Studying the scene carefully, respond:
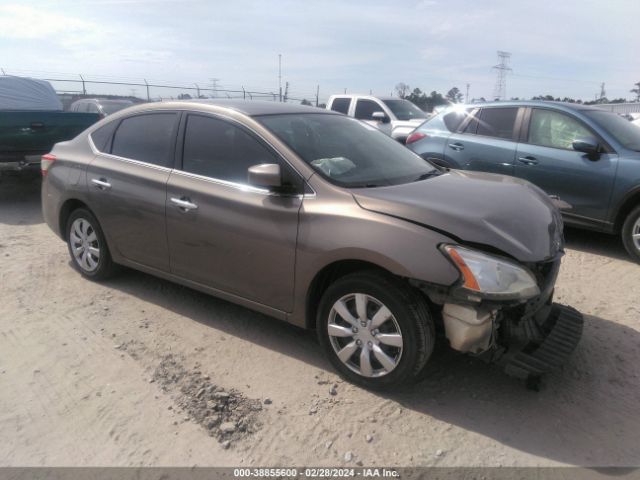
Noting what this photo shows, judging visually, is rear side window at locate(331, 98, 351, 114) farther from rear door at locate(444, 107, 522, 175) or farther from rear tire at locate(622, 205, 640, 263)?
rear tire at locate(622, 205, 640, 263)

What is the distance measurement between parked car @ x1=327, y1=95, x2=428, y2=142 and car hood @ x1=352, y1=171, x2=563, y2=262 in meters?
8.15

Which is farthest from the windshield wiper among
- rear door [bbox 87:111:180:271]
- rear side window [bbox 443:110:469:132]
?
rear side window [bbox 443:110:469:132]

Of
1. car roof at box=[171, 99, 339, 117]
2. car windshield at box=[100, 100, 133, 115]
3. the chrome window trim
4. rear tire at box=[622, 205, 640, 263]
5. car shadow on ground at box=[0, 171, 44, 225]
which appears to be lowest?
car shadow on ground at box=[0, 171, 44, 225]

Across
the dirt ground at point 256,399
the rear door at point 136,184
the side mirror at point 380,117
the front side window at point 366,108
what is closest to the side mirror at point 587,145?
the dirt ground at point 256,399

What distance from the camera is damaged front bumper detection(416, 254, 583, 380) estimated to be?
274 cm

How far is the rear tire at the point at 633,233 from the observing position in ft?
17.8

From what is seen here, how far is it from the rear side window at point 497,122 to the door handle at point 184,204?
4429mm

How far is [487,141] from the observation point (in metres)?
6.61

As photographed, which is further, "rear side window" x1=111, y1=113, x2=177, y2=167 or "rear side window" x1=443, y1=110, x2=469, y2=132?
"rear side window" x1=443, y1=110, x2=469, y2=132

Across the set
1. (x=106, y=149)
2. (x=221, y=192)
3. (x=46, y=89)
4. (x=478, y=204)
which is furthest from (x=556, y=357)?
(x=46, y=89)

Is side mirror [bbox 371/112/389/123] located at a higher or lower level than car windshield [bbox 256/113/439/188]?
higher

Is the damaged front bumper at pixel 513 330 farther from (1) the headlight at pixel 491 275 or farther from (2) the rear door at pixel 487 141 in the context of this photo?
(2) the rear door at pixel 487 141

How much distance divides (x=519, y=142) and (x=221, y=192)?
428cm

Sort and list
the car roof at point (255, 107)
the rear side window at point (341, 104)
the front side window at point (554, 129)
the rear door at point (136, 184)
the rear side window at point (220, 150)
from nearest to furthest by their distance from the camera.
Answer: the rear side window at point (220, 150)
the car roof at point (255, 107)
the rear door at point (136, 184)
the front side window at point (554, 129)
the rear side window at point (341, 104)
